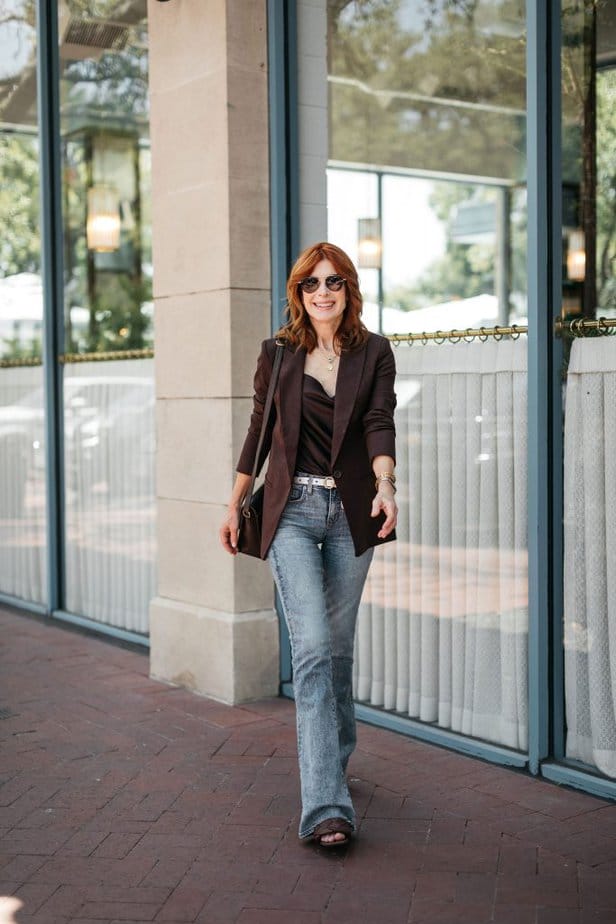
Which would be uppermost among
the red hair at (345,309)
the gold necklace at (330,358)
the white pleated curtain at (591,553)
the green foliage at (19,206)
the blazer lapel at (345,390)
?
the green foliage at (19,206)

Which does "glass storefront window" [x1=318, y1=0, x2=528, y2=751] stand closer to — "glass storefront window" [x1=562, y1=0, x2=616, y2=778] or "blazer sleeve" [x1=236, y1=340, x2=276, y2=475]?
"glass storefront window" [x1=562, y1=0, x2=616, y2=778]

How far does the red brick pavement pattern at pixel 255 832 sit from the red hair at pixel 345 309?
172 cm

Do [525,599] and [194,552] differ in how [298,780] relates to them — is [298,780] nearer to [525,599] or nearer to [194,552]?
[525,599]

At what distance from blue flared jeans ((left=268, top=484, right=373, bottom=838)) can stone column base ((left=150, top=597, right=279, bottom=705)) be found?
1.63 metres

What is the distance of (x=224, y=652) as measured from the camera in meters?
5.89

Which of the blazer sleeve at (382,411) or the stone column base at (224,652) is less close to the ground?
the blazer sleeve at (382,411)

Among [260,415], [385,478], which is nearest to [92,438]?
[260,415]

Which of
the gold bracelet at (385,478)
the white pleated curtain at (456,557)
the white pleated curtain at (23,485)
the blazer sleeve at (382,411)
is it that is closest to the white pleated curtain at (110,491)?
the white pleated curtain at (23,485)

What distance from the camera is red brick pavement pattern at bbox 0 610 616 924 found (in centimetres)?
354

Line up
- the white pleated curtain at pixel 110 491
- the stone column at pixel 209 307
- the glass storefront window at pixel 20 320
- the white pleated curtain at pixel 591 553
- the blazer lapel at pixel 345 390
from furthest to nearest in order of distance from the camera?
the glass storefront window at pixel 20 320
the white pleated curtain at pixel 110 491
the stone column at pixel 209 307
the white pleated curtain at pixel 591 553
the blazer lapel at pixel 345 390

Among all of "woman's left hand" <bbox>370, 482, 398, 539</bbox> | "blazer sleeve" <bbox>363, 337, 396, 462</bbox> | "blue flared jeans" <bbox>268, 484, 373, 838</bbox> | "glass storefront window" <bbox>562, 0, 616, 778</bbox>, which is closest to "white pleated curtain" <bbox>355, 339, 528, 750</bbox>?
"glass storefront window" <bbox>562, 0, 616, 778</bbox>

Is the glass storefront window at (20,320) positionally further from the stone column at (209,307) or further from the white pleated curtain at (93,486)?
the stone column at (209,307)

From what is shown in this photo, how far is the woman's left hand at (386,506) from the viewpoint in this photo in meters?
3.88

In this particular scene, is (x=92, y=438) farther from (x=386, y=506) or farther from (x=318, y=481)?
(x=386, y=506)
